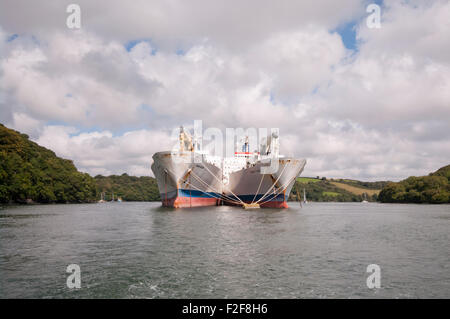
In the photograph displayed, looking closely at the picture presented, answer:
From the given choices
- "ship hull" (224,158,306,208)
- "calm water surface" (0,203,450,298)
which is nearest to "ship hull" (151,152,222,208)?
"ship hull" (224,158,306,208)

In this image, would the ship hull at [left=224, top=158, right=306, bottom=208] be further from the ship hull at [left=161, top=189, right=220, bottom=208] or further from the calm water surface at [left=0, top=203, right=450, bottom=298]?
the calm water surface at [left=0, top=203, right=450, bottom=298]

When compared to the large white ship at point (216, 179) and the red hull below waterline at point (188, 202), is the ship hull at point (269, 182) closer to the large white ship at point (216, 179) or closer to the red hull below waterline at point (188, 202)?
the large white ship at point (216, 179)

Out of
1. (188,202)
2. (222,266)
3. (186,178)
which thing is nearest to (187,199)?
(188,202)

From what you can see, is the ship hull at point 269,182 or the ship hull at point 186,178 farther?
the ship hull at point 269,182

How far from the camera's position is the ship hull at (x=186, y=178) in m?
48.3

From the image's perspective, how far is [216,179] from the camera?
185ft

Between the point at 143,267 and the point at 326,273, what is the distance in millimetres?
7470

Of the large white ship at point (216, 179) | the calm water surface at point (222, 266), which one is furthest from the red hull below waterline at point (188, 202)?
the calm water surface at point (222, 266)

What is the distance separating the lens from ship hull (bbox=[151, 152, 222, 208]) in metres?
48.3

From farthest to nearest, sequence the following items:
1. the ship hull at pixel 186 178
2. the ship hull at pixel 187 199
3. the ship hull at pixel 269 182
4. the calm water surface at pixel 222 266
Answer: the ship hull at pixel 187 199 < the ship hull at pixel 269 182 < the ship hull at pixel 186 178 < the calm water surface at pixel 222 266

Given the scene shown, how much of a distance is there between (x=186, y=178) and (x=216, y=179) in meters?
7.90
